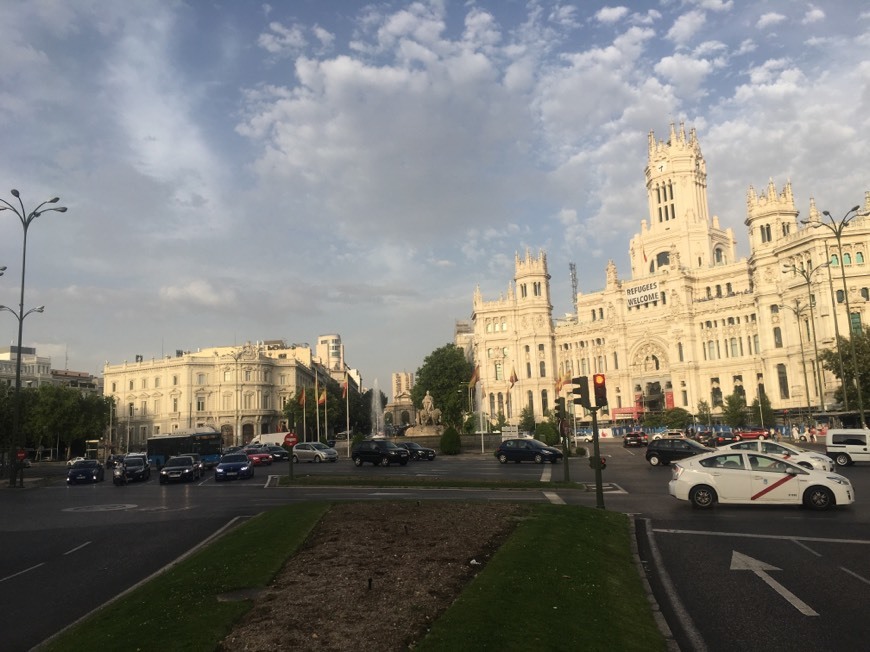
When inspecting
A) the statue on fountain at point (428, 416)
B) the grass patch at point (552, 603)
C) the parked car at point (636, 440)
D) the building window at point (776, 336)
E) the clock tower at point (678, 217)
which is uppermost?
the clock tower at point (678, 217)

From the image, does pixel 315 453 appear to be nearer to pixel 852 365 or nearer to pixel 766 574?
pixel 852 365

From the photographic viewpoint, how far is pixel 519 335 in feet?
422

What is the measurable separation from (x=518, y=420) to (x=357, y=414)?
121 ft

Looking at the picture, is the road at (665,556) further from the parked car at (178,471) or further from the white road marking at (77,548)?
the parked car at (178,471)

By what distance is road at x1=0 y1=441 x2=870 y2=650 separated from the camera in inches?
346

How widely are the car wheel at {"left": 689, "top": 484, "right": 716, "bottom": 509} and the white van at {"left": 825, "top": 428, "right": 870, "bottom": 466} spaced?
19.7 meters

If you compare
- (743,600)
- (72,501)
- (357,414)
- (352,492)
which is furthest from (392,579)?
(357,414)

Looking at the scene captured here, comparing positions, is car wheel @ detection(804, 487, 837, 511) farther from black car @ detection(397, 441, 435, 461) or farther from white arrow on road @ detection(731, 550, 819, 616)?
black car @ detection(397, 441, 435, 461)

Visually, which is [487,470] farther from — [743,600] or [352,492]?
[743,600]

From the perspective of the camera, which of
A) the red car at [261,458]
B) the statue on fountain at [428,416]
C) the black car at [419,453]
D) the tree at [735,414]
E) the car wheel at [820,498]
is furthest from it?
the tree at [735,414]

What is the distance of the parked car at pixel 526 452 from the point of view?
41.7 metres

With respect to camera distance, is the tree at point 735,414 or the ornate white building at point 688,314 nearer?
the tree at point 735,414

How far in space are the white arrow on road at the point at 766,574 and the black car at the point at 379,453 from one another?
31535mm

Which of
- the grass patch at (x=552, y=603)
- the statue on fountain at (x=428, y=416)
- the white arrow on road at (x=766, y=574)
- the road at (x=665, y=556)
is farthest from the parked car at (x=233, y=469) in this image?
the statue on fountain at (x=428, y=416)
